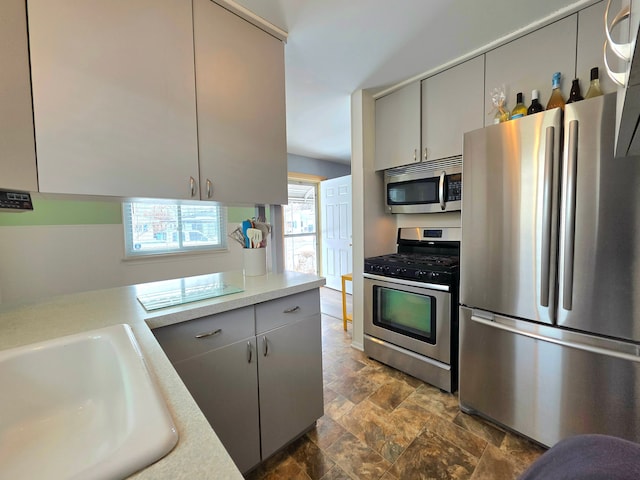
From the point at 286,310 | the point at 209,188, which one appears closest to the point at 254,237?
the point at 209,188

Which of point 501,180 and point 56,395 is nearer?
point 56,395

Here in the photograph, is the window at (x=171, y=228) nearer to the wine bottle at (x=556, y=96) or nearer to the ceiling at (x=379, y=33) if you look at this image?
the ceiling at (x=379, y=33)

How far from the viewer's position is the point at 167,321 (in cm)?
100

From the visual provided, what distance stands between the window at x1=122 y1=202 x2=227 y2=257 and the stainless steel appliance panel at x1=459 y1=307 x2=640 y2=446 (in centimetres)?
294

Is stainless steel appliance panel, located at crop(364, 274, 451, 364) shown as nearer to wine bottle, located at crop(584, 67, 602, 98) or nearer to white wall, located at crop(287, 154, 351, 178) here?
wine bottle, located at crop(584, 67, 602, 98)

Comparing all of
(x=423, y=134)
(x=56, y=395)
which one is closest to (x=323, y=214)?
(x=423, y=134)

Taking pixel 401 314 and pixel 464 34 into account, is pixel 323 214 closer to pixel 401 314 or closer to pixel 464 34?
pixel 401 314

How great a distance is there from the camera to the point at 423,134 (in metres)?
2.20

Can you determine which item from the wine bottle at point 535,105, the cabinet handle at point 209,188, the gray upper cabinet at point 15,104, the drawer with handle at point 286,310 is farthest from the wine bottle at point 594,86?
the gray upper cabinet at point 15,104

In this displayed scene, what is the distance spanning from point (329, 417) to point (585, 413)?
4.41 ft

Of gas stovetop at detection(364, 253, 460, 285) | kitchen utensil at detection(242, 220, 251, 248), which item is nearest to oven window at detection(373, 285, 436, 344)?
gas stovetop at detection(364, 253, 460, 285)

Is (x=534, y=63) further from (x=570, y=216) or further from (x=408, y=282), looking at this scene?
(x=408, y=282)

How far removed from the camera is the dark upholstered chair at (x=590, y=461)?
40cm

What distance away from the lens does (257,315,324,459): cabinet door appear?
4.33 ft
